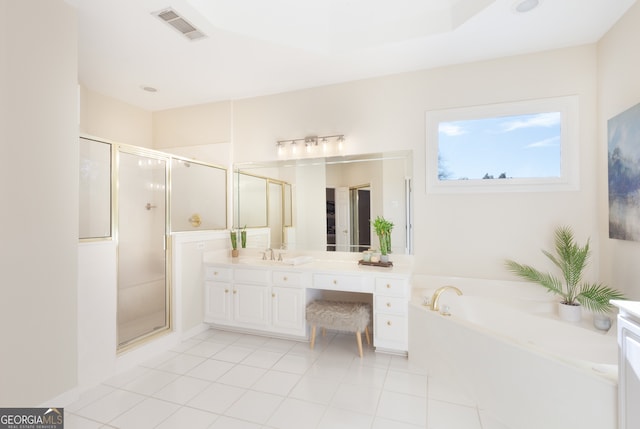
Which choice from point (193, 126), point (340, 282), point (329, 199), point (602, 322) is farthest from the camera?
point (193, 126)

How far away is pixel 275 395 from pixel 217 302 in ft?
4.81

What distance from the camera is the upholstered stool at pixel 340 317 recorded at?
2.70 metres

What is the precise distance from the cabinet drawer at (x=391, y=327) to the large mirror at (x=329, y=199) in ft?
2.58

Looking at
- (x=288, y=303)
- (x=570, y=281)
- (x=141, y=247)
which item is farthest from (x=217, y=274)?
(x=570, y=281)

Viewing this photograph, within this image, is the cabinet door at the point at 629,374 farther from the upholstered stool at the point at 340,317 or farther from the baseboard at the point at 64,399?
the baseboard at the point at 64,399

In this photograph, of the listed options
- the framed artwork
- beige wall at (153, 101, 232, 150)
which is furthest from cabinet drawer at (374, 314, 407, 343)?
beige wall at (153, 101, 232, 150)

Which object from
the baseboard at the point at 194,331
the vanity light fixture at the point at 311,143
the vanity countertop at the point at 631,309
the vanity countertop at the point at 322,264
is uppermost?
the vanity light fixture at the point at 311,143

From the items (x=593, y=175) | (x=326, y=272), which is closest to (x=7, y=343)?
(x=326, y=272)

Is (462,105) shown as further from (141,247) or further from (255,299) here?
(141,247)

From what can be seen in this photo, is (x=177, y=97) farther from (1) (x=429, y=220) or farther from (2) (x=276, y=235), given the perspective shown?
(1) (x=429, y=220)

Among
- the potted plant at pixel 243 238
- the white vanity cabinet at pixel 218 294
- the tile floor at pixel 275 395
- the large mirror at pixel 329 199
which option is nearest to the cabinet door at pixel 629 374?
the tile floor at pixel 275 395

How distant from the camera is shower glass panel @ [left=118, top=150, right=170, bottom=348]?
2.72 meters

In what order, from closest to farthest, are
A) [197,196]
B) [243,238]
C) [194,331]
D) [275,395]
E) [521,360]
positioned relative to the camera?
[521,360], [275,395], [194,331], [197,196], [243,238]

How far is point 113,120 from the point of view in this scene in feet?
12.4
